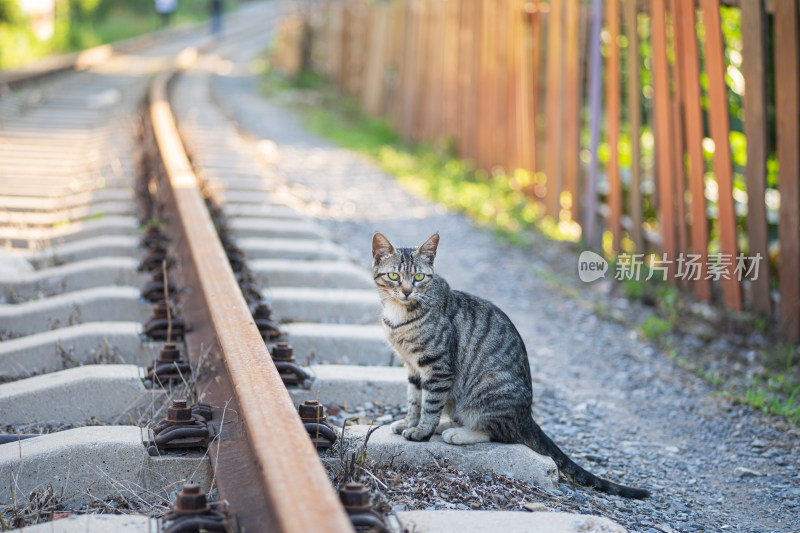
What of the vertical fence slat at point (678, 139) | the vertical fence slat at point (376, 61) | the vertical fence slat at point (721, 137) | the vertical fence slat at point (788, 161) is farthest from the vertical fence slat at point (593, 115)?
the vertical fence slat at point (376, 61)

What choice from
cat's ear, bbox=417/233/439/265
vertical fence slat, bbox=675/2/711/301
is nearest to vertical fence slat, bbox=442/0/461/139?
vertical fence slat, bbox=675/2/711/301

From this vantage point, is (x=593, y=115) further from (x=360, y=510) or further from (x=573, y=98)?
(x=360, y=510)

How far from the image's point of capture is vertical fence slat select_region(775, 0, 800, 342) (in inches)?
219

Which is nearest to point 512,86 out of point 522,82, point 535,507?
point 522,82

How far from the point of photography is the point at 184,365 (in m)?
3.83

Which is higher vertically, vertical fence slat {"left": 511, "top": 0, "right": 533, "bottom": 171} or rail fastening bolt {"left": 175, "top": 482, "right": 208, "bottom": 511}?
vertical fence slat {"left": 511, "top": 0, "right": 533, "bottom": 171}

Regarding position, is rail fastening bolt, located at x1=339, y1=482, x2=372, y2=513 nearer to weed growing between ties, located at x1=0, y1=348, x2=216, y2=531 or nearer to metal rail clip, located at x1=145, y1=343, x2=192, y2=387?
weed growing between ties, located at x1=0, y1=348, x2=216, y2=531

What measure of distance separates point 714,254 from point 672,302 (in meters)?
0.54

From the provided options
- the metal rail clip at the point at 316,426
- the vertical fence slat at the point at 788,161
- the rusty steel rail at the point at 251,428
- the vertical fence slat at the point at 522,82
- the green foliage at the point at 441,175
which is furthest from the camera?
the vertical fence slat at the point at 522,82

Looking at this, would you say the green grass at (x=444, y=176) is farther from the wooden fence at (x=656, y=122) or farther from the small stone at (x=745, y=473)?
the small stone at (x=745, y=473)

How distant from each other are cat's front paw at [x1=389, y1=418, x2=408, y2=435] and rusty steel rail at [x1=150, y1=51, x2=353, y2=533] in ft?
2.21

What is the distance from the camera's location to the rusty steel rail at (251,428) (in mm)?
2199

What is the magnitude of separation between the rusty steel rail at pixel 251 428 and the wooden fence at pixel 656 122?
3.85 metres

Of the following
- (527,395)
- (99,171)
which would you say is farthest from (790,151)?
(99,171)
